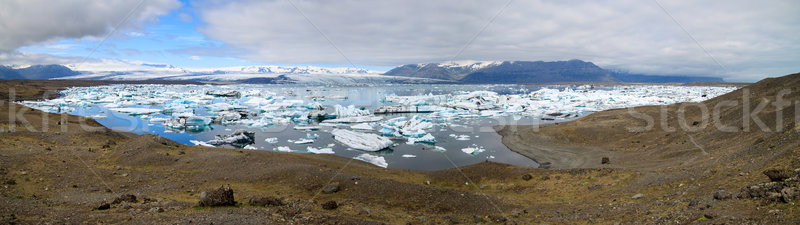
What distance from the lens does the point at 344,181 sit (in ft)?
32.2

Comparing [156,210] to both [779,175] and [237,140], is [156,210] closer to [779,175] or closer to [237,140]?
[779,175]

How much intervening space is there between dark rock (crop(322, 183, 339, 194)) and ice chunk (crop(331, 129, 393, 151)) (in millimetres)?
9418

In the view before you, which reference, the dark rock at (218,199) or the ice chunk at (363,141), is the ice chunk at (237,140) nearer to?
the ice chunk at (363,141)

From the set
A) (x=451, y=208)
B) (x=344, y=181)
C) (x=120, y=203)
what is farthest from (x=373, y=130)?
(x=120, y=203)

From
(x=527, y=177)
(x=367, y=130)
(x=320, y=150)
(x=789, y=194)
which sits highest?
(x=789, y=194)

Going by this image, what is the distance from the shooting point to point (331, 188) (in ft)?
30.3

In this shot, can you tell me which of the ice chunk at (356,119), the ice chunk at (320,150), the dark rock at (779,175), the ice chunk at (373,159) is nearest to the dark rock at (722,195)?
the dark rock at (779,175)

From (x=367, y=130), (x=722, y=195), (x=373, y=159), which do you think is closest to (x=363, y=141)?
(x=373, y=159)

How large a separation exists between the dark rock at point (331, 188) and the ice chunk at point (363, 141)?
9.42 meters

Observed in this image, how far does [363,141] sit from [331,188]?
34.8 feet

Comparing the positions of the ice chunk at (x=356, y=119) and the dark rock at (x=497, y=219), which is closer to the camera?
the dark rock at (x=497, y=219)

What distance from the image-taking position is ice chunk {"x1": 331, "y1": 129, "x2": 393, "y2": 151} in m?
19.1

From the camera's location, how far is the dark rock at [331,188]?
9.18 m

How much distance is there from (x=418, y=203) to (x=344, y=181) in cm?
229
